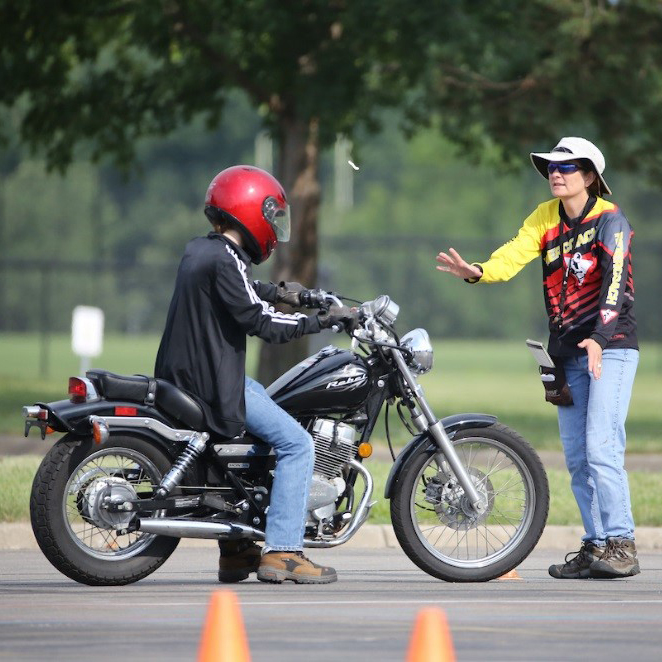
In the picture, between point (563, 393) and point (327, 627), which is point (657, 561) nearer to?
point (563, 393)

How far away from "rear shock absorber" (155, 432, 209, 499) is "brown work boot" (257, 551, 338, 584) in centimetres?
55

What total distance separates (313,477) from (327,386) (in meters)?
0.42

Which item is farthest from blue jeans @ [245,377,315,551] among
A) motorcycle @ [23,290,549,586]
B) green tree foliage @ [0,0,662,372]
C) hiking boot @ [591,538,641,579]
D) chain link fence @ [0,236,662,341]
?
chain link fence @ [0,236,662,341]

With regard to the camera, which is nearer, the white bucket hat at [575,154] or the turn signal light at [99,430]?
the turn signal light at [99,430]

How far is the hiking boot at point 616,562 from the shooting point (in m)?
8.74

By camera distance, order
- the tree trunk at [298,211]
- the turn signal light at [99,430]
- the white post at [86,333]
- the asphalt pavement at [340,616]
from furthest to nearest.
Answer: the white post at [86,333] → the tree trunk at [298,211] → the turn signal light at [99,430] → the asphalt pavement at [340,616]

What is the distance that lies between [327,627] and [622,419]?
2445 millimetres

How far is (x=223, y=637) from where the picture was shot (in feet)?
18.6

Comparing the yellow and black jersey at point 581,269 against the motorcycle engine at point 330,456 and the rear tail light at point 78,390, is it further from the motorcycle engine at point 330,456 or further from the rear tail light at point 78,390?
the rear tail light at point 78,390

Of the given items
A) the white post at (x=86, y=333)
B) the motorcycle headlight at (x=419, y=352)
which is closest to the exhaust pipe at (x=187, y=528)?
the motorcycle headlight at (x=419, y=352)

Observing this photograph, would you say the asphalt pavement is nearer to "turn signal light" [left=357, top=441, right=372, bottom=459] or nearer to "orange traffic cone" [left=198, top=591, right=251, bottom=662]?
"orange traffic cone" [left=198, top=591, right=251, bottom=662]

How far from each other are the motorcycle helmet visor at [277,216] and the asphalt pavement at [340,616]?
162cm

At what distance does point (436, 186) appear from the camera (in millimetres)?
62969

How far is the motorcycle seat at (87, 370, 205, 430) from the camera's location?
811cm
